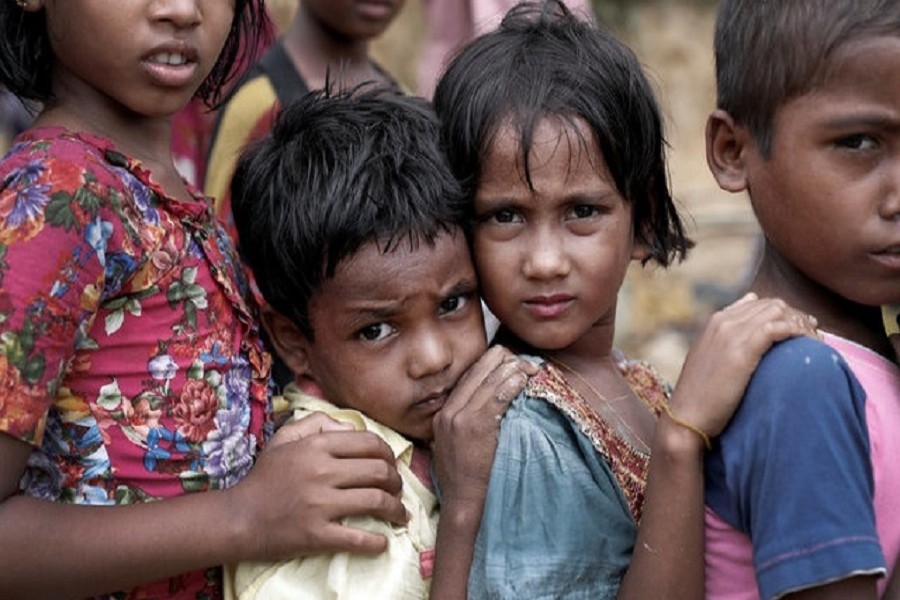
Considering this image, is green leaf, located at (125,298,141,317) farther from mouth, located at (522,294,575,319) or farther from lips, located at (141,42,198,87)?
mouth, located at (522,294,575,319)

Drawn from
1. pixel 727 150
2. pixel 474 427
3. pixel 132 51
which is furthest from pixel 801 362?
pixel 132 51

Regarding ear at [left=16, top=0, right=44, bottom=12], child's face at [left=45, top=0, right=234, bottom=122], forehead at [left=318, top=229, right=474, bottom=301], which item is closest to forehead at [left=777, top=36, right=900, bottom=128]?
forehead at [left=318, top=229, right=474, bottom=301]

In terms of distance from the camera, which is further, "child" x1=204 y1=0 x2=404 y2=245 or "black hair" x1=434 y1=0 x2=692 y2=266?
"child" x1=204 y1=0 x2=404 y2=245

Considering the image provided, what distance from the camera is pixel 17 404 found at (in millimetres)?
2066

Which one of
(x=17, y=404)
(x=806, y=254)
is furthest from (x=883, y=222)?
(x=17, y=404)

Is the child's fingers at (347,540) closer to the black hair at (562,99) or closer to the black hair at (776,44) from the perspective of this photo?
the black hair at (562,99)

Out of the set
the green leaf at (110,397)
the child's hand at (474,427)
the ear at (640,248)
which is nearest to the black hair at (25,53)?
the green leaf at (110,397)

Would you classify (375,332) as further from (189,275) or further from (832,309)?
(832,309)

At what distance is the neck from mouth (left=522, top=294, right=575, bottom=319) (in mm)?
355

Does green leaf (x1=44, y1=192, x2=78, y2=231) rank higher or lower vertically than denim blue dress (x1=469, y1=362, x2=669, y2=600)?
higher

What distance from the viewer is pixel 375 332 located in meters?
2.46

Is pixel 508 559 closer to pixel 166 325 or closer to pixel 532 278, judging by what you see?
pixel 532 278

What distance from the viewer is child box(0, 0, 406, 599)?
211 cm

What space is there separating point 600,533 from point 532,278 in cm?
45
